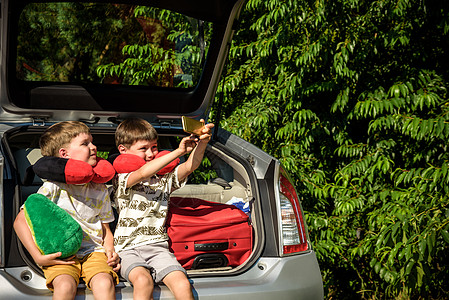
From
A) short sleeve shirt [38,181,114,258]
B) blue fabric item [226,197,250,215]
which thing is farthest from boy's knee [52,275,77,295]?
blue fabric item [226,197,250,215]

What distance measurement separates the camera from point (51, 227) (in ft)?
7.72

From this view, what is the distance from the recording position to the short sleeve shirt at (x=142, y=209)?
106 inches

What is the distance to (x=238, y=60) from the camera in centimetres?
614

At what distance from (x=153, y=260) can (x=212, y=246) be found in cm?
33

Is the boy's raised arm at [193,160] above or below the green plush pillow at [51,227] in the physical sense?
above

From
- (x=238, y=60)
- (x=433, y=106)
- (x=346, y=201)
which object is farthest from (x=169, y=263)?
(x=238, y=60)

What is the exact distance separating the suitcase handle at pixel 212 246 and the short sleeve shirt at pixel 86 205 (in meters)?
0.47

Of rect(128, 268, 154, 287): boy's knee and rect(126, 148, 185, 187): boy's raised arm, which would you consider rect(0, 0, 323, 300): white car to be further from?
rect(126, 148, 185, 187): boy's raised arm

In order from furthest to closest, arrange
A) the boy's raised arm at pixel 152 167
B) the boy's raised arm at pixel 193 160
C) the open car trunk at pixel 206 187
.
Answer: the boy's raised arm at pixel 193 160 → the boy's raised arm at pixel 152 167 → the open car trunk at pixel 206 187

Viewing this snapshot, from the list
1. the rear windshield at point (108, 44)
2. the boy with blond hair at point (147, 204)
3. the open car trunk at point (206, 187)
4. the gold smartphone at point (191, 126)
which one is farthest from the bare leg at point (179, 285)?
the rear windshield at point (108, 44)

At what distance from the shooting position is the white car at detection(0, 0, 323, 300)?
2455 millimetres

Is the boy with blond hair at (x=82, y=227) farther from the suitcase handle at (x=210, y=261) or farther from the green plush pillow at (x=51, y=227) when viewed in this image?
the suitcase handle at (x=210, y=261)

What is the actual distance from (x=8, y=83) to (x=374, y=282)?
12.7 feet

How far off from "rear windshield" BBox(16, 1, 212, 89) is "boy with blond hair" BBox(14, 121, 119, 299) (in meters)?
0.78
